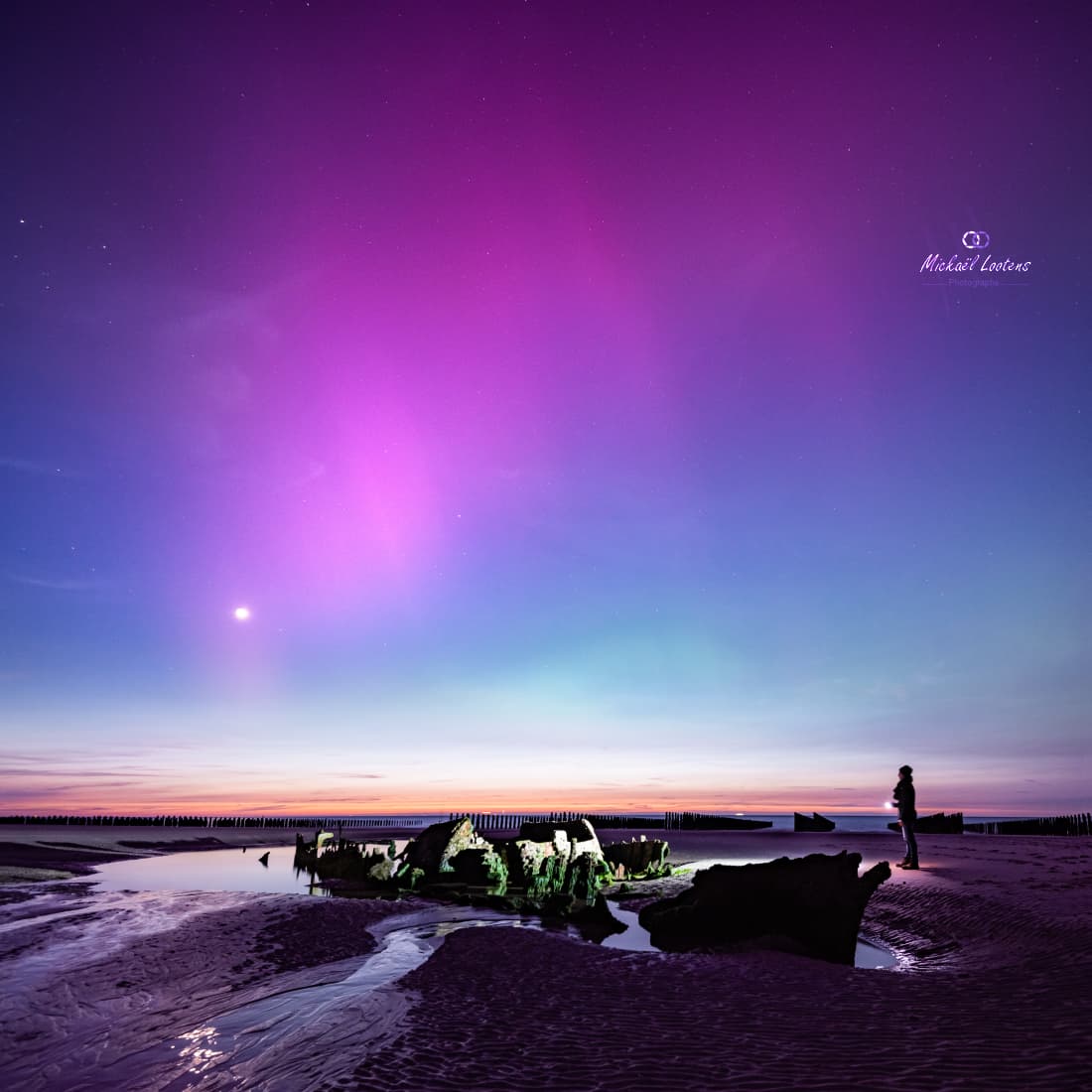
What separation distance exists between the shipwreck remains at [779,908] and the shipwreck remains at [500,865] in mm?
6803

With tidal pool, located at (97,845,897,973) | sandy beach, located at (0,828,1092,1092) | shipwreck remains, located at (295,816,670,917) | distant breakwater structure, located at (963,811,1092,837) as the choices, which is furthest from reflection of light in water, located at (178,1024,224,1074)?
distant breakwater structure, located at (963,811,1092,837)

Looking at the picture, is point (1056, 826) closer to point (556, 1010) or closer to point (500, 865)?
point (500, 865)

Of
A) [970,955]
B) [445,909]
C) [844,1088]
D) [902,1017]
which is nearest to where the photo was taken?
[844,1088]

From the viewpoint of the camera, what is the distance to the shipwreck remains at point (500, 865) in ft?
64.4

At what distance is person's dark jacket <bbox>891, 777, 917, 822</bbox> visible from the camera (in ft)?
60.8

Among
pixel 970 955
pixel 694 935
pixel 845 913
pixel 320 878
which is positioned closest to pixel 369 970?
pixel 694 935

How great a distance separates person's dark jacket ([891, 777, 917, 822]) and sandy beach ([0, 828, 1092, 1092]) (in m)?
4.68

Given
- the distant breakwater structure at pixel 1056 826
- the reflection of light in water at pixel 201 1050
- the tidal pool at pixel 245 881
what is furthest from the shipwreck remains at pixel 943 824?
the reflection of light in water at pixel 201 1050

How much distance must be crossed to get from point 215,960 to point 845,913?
34.4 feet

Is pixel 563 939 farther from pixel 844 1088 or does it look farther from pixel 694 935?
pixel 844 1088

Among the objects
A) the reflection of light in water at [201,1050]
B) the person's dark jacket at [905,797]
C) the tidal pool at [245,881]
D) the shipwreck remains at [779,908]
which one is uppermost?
the person's dark jacket at [905,797]

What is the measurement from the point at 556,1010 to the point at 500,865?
15741mm

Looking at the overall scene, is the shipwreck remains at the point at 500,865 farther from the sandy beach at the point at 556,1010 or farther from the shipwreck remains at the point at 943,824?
the shipwreck remains at the point at 943,824

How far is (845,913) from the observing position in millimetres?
10031
